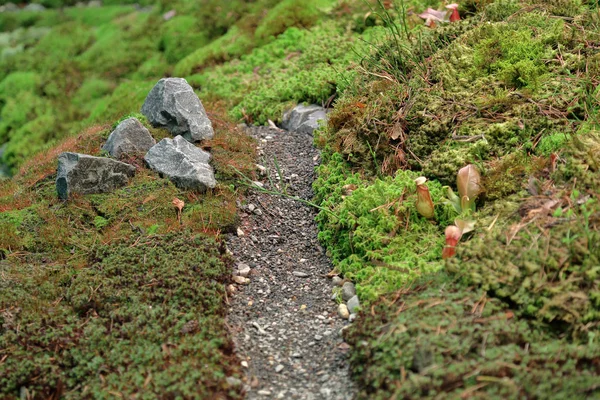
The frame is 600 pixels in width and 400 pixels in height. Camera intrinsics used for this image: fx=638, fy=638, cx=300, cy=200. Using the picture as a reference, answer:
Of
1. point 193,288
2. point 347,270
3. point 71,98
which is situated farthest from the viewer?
point 71,98

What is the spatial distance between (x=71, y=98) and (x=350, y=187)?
720cm

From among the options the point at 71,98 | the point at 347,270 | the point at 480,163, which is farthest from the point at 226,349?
the point at 71,98

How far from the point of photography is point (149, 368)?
4012mm

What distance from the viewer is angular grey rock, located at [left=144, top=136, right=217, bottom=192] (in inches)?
223

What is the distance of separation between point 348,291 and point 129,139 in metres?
2.68

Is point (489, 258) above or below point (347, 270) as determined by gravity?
above

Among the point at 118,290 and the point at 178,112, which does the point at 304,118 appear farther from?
the point at 118,290

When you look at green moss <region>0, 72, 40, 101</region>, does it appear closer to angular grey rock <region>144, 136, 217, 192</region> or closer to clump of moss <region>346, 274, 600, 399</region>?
angular grey rock <region>144, 136, 217, 192</region>

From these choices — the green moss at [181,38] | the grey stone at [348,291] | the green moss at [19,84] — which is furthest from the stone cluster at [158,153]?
the green moss at [19,84]

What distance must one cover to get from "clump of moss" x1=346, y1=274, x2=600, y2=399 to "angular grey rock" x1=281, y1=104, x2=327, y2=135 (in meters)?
3.09

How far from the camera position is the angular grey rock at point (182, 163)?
5.65 meters

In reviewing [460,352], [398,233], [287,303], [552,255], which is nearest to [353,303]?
[287,303]

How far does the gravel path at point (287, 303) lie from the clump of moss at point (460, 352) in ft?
0.95

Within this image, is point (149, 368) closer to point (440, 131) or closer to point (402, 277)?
point (402, 277)
